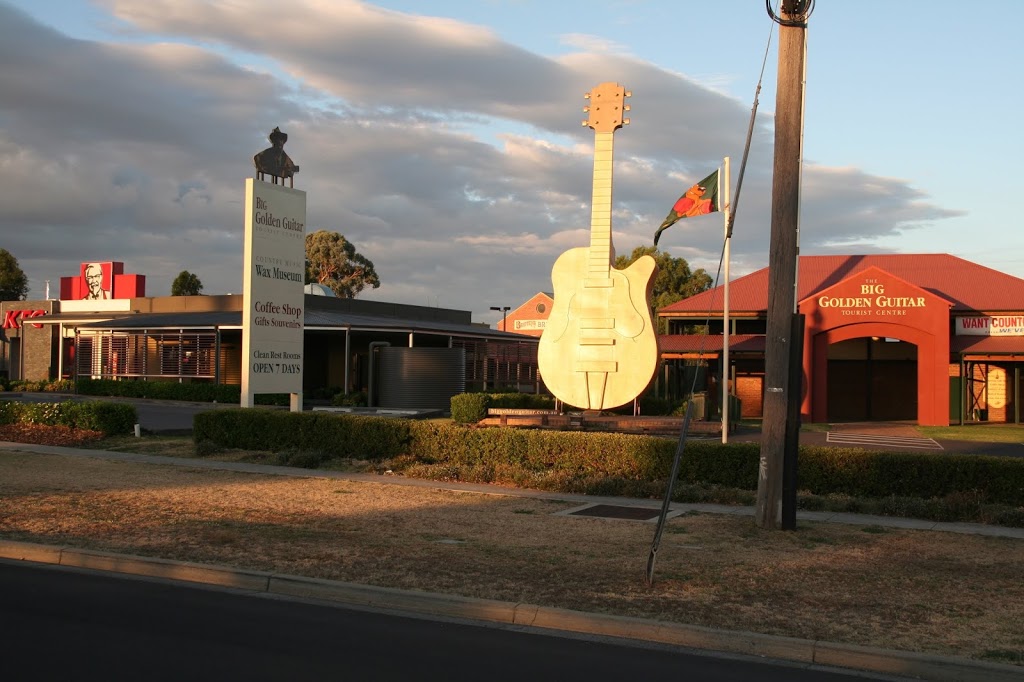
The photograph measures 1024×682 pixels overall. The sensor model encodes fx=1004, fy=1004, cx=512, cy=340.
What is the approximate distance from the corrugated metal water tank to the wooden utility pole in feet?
81.8

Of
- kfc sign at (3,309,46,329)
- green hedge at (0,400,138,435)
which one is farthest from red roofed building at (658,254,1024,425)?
kfc sign at (3,309,46,329)

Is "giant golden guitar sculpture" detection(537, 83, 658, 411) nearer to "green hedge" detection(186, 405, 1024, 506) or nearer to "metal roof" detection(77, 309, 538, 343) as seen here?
"green hedge" detection(186, 405, 1024, 506)

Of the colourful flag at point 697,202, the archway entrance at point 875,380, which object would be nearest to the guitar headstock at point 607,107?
the colourful flag at point 697,202

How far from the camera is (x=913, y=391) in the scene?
43406 mm

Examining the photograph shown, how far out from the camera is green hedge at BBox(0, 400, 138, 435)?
24125mm

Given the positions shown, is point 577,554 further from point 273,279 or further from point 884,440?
point 884,440

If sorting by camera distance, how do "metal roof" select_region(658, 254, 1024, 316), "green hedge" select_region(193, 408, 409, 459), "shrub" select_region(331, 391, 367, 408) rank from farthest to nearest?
"metal roof" select_region(658, 254, 1024, 316)
"shrub" select_region(331, 391, 367, 408)
"green hedge" select_region(193, 408, 409, 459)

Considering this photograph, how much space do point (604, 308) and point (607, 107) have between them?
16.1ft

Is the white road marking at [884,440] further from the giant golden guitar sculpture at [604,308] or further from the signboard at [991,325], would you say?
the signboard at [991,325]

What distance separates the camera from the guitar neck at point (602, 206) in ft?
80.6

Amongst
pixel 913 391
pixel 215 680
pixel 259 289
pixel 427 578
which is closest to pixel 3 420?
pixel 259 289

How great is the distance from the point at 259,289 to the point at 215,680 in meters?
17.6

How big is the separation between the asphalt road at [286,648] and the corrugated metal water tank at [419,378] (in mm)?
28134

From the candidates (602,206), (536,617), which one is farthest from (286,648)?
(602,206)
